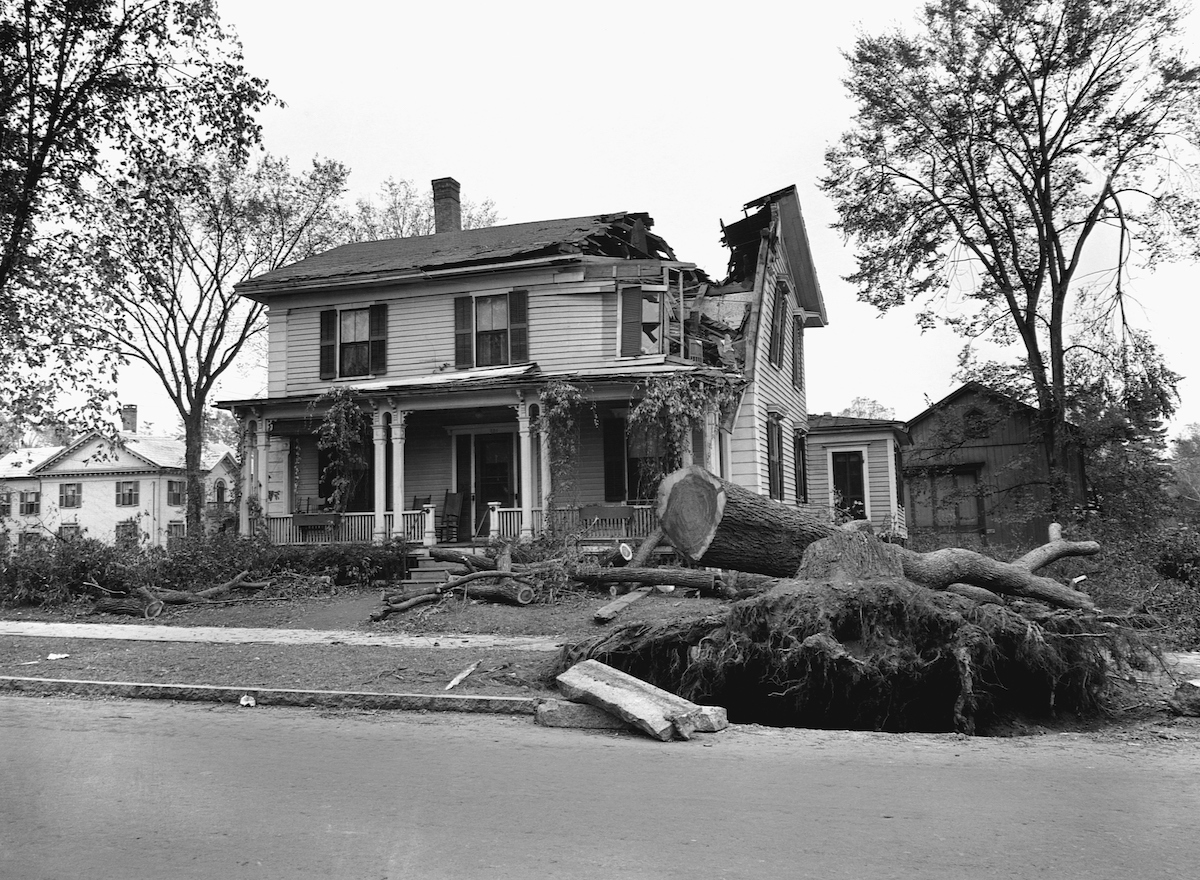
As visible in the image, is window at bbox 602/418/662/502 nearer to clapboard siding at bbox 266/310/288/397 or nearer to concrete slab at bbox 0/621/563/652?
clapboard siding at bbox 266/310/288/397

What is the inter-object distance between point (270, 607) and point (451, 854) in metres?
12.1

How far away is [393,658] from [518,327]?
448 inches

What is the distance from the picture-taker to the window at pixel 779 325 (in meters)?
21.9

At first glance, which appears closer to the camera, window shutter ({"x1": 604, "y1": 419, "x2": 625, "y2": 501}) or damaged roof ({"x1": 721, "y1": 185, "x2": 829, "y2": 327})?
window shutter ({"x1": 604, "y1": 419, "x2": 625, "y2": 501})

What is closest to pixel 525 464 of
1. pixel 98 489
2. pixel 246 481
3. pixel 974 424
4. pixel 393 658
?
pixel 246 481

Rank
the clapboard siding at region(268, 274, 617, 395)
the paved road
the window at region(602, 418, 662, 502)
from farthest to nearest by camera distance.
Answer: the clapboard siding at region(268, 274, 617, 395) < the window at region(602, 418, 662, 502) < the paved road

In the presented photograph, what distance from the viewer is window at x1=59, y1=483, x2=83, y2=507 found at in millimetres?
43281

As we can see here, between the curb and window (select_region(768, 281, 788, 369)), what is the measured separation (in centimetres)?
1533

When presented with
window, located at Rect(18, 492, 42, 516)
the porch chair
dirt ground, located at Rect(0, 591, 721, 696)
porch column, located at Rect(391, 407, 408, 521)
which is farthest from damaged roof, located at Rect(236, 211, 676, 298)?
window, located at Rect(18, 492, 42, 516)

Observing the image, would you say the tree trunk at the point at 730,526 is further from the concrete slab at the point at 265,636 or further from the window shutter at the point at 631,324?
the window shutter at the point at 631,324

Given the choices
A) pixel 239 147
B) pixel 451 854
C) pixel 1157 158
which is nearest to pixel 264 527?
pixel 239 147

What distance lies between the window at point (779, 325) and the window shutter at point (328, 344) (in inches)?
380

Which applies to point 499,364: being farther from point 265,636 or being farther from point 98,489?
point 98,489

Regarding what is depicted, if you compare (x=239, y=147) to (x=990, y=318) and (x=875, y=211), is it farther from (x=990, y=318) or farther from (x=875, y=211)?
(x=990, y=318)
